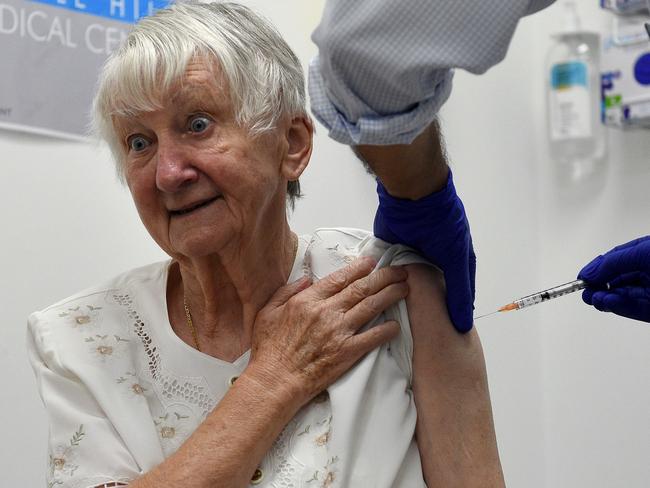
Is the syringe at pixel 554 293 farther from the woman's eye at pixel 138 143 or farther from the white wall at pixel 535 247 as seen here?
the white wall at pixel 535 247

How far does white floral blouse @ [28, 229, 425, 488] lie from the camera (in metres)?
1.27

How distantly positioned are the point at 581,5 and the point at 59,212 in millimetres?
1598

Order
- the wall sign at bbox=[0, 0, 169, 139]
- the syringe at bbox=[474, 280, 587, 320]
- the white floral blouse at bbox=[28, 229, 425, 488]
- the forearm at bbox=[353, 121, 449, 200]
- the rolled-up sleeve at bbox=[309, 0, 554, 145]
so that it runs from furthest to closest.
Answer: the wall sign at bbox=[0, 0, 169, 139] < the syringe at bbox=[474, 280, 587, 320] < the white floral blouse at bbox=[28, 229, 425, 488] < the forearm at bbox=[353, 121, 449, 200] < the rolled-up sleeve at bbox=[309, 0, 554, 145]

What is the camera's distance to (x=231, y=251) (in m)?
1.36

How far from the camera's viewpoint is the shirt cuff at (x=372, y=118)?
965 mm

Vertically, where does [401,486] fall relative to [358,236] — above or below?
below

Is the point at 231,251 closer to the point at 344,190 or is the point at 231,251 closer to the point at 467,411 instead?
the point at 467,411

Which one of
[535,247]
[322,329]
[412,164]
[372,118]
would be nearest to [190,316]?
[322,329]

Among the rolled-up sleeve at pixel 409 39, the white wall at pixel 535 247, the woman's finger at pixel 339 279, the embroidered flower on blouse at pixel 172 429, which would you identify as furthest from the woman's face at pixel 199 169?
the white wall at pixel 535 247

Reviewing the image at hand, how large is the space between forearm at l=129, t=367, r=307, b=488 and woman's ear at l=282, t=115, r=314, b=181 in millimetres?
318

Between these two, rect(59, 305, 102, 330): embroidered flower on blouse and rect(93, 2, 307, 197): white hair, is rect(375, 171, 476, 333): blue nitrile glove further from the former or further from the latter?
rect(59, 305, 102, 330): embroidered flower on blouse

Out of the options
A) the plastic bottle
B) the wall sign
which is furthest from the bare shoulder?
the plastic bottle

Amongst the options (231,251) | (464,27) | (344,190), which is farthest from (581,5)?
(464,27)

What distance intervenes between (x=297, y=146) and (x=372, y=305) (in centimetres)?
28
